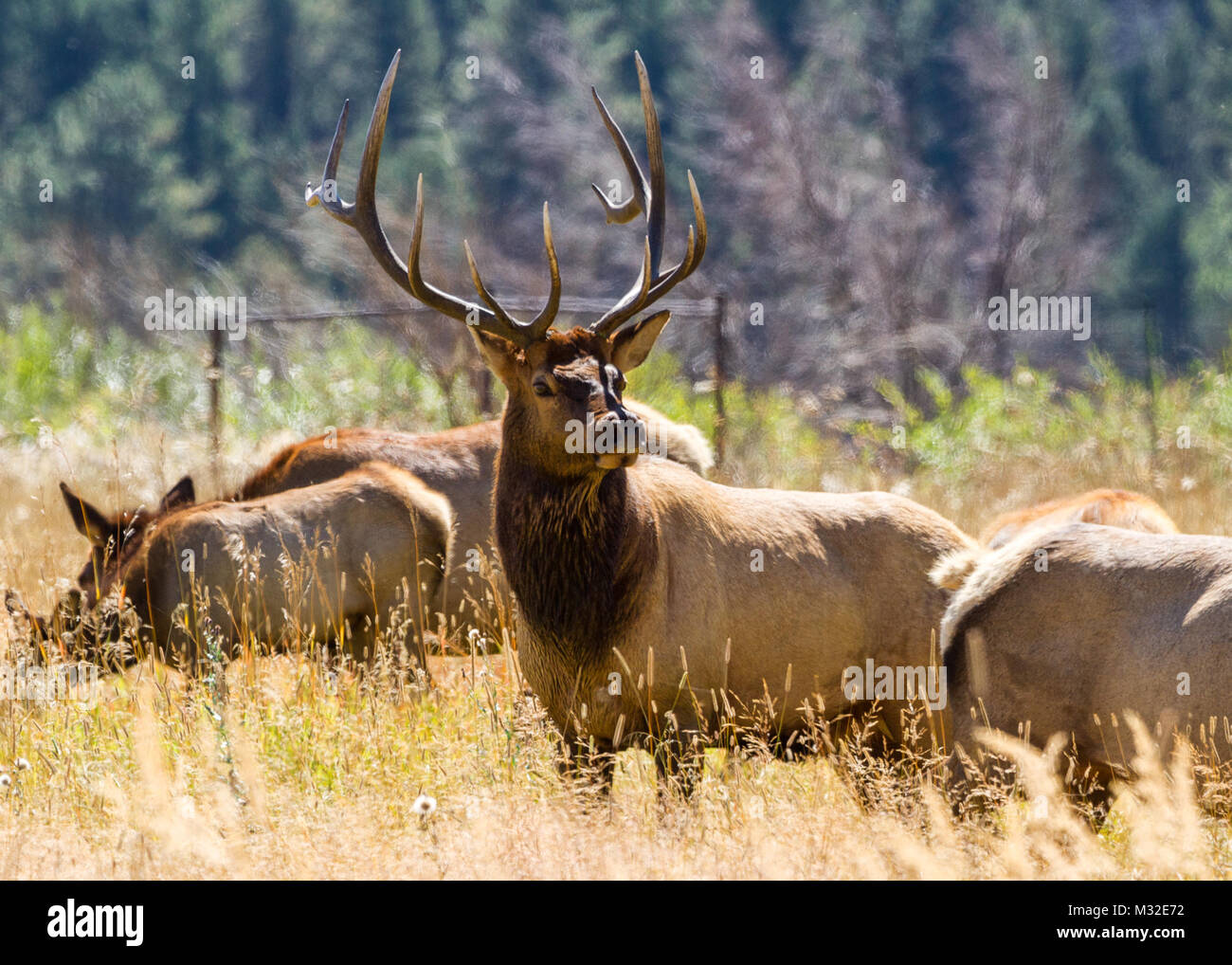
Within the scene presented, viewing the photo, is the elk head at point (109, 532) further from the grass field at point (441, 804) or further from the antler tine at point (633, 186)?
the antler tine at point (633, 186)

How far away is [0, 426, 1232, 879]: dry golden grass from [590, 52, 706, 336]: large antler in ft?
5.36

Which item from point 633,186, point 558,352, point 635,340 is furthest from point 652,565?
point 633,186

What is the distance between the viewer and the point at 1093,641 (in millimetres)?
4562

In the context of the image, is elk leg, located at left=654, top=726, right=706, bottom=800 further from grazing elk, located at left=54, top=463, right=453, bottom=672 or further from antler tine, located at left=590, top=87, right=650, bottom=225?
antler tine, located at left=590, top=87, right=650, bottom=225

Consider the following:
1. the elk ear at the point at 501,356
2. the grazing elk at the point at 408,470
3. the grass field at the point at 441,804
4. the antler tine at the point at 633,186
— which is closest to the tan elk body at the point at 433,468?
the grazing elk at the point at 408,470

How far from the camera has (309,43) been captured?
35.4m

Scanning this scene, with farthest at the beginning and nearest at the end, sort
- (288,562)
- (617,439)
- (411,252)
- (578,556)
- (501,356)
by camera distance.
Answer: (288,562) → (411,252) → (501,356) → (578,556) → (617,439)

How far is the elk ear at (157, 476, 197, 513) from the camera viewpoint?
299 inches

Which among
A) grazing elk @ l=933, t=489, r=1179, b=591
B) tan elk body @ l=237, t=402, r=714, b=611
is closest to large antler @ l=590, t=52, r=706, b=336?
grazing elk @ l=933, t=489, r=1179, b=591

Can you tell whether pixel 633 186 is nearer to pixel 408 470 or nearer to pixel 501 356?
pixel 501 356

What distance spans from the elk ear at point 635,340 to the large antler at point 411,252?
0.32 meters

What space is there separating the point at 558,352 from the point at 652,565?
848 mm

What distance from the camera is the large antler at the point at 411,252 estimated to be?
556 centimetres
